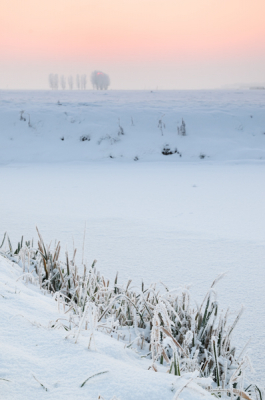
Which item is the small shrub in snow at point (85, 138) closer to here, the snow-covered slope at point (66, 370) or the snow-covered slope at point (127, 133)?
the snow-covered slope at point (127, 133)

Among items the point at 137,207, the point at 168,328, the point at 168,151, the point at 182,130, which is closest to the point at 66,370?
the point at 168,328

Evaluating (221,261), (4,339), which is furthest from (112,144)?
(4,339)

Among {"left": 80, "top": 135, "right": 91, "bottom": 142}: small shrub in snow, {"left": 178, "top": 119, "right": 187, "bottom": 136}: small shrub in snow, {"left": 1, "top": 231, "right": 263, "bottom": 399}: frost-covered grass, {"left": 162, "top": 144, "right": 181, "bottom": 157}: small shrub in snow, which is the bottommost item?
{"left": 1, "top": 231, "right": 263, "bottom": 399}: frost-covered grass

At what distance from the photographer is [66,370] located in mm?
692

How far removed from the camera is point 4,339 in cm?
79

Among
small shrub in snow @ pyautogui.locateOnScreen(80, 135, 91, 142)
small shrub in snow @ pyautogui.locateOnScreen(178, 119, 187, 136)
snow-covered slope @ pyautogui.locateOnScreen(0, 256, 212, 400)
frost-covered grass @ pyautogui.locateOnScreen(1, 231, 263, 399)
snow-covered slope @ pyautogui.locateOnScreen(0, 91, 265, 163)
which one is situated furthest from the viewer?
small shrub in snow @ pyautogui.locateOnScreen(178, 119, 187, 136)

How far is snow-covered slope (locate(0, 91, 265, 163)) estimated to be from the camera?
7.39m

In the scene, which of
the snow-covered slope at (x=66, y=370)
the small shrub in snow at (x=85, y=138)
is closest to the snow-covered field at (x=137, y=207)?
the snow-covered slope at (x=66, y=370)

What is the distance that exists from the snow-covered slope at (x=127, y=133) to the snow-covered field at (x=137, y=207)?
0.13 feet

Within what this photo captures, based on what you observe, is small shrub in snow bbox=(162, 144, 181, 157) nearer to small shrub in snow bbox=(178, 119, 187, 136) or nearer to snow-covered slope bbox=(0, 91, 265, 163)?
A: snow-covered slope bbox=(0, 91, 265, 163)

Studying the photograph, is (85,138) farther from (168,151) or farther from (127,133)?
(168,151)

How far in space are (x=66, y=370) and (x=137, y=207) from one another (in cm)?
276

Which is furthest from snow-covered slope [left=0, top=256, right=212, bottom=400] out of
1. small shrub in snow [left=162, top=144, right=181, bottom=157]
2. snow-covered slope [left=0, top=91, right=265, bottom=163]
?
small shrub in snow [left=162, top=144, right=181, bottom=157]

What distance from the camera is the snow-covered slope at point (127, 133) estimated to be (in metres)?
7.39
